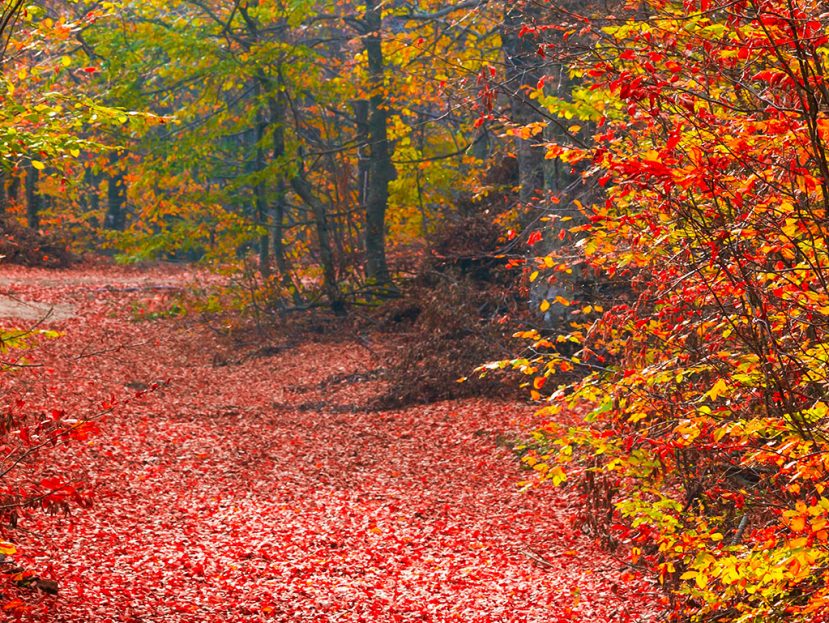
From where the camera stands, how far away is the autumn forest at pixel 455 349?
3.90m

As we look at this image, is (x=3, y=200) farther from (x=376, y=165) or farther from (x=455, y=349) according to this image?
(x=455, y=349)

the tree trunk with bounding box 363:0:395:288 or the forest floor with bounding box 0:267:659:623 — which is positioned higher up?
the tree trunk with bounding box 363:0:395:288

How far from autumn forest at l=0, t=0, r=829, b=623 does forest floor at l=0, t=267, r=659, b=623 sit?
0.13ft

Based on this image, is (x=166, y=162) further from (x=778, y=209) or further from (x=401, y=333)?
(x=778, y=209)

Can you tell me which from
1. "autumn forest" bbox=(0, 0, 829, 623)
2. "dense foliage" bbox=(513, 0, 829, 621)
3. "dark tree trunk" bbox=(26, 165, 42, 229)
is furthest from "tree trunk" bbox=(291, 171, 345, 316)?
"dark tree trunk" bbox=(26, 165, 42, 229)

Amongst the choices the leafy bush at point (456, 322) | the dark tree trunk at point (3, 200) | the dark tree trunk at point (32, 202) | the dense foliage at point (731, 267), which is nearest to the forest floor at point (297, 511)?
the leafy bush at point (456, 322)

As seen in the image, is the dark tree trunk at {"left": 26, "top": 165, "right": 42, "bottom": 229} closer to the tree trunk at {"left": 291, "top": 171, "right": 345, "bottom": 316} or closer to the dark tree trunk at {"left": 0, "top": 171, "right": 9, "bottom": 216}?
the dark tree trunk at {"left": 0, "top": 171, "right": 9, "bottom": 216}

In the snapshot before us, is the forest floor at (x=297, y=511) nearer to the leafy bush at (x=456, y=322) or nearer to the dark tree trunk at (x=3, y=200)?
the leafy bush at (x=456, y=322)

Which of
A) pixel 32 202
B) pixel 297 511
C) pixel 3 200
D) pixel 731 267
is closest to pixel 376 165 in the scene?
pixel 297 511

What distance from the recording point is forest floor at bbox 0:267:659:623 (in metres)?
6.17

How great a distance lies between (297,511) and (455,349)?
4.16 metres

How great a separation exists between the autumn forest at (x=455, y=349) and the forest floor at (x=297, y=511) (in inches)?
1.6

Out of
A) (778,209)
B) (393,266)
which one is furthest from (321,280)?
(778,209)

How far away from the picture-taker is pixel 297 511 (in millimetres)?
8352
